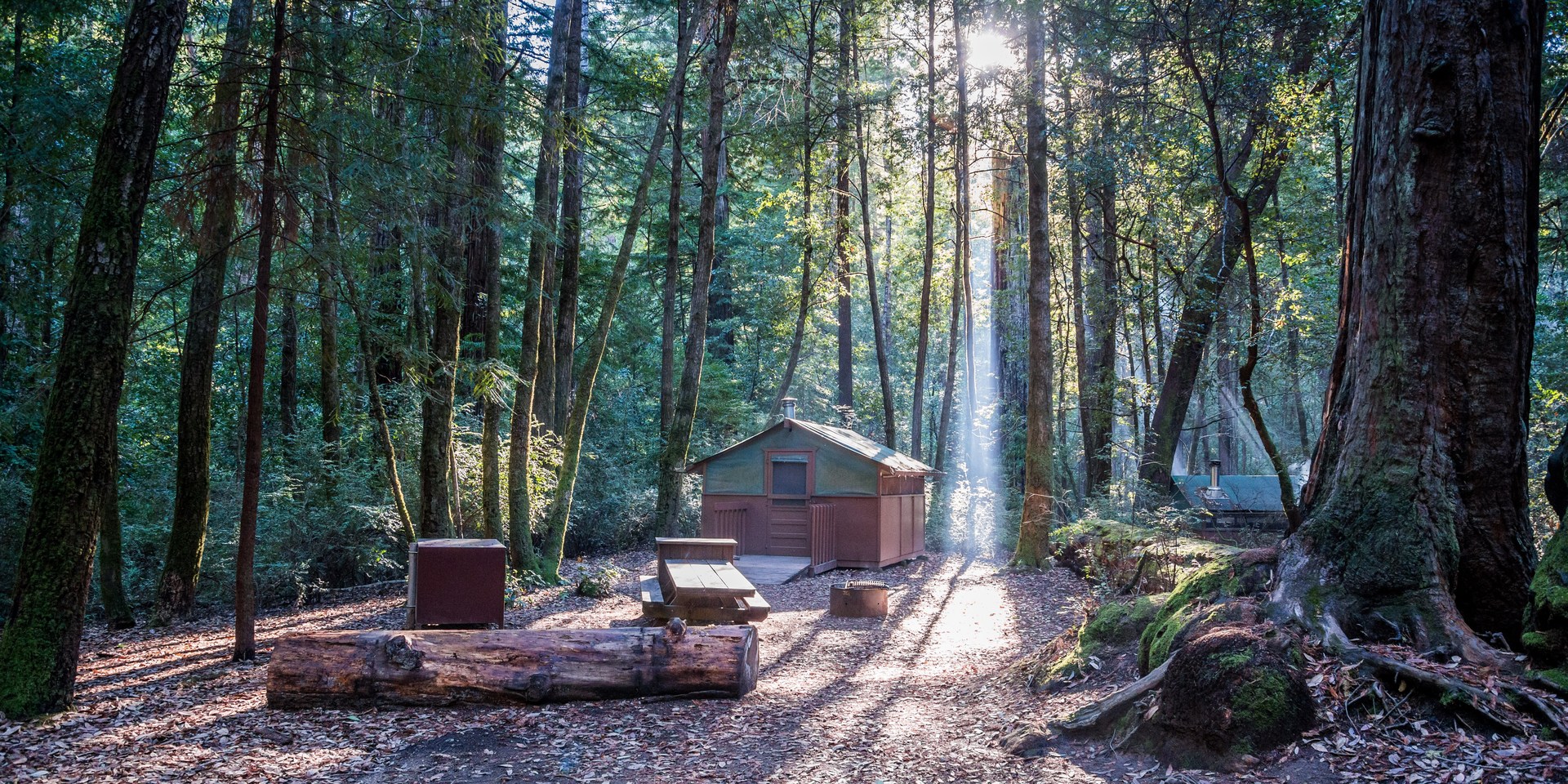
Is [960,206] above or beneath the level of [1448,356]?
above

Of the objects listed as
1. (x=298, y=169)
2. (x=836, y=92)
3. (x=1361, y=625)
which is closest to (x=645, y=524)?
(x=836, y=92)

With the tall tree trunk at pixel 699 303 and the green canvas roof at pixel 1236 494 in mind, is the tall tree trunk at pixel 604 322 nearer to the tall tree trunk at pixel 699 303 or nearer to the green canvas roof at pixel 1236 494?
the tall tree trunk at pixel 699 303

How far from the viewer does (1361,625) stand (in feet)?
14.6

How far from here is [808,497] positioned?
57.0 ft

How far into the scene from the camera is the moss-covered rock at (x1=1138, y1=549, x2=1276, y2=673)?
4871 millimetres

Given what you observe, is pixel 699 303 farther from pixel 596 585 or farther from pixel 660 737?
pixel 660 737

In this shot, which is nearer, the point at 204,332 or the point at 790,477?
the point at 204,332

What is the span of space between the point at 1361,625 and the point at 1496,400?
4.54 feet

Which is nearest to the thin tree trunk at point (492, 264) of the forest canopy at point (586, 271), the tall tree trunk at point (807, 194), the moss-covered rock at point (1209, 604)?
the forest canopy at point (586, 271)

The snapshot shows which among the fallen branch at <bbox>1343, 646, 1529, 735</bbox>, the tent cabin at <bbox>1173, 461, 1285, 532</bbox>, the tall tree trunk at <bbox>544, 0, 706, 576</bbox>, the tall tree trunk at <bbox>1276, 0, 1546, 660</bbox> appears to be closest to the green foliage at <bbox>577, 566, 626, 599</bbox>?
the tall tree trunk at <bbox>544, 0, 706, 576</bbox>

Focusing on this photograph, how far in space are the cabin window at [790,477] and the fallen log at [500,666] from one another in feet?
36.6

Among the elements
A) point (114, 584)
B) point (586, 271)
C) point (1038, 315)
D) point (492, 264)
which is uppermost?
point (586, 271)

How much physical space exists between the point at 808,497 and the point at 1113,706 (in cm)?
1270

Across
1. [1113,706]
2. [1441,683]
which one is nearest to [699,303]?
[1113,706]
